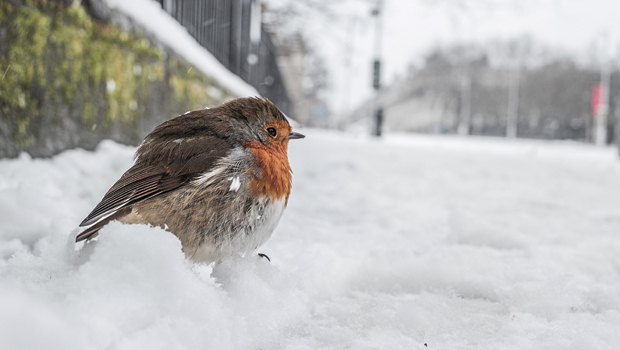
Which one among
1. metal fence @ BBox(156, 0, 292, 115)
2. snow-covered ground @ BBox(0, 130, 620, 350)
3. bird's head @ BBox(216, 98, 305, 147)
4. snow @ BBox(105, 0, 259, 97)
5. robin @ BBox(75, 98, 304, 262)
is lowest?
snow-covered ground @ BBox(0, 130, 620, 350)

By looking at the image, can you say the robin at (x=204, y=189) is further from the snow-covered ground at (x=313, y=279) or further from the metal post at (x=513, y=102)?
the metal post at (x=513, y=102)

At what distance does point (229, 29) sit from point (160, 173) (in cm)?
564

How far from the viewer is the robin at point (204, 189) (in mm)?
1145

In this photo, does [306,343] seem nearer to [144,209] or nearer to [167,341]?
[167,341]

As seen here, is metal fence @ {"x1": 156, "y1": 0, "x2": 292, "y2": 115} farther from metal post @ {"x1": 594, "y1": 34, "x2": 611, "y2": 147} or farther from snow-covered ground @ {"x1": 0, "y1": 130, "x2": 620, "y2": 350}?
metal post @ {"x1": 594, "y1": 34, "x2": 611, "y2": 147}

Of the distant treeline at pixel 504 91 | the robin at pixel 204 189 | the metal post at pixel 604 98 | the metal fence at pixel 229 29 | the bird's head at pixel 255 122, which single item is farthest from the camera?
the distant treeline at pixel 504 91

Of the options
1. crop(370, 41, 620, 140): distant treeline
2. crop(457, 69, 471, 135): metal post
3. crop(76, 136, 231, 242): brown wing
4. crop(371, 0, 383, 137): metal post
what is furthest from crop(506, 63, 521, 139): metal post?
crop(76, 136, 231, 242): brown wing

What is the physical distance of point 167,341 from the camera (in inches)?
33.2

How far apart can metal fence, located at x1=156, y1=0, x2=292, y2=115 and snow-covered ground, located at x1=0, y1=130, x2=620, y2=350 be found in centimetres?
224

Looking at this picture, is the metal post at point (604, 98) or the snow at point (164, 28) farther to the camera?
the metal post at point (604, 98)

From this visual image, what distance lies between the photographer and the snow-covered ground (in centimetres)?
87

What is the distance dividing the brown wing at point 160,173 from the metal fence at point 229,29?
2.96m

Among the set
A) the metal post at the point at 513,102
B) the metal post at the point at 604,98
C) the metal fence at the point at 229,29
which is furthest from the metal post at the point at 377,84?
the metal post at the point at 513,102

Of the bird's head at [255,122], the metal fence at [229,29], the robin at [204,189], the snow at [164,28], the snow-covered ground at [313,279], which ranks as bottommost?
the snow-covered ground at [313,279]
